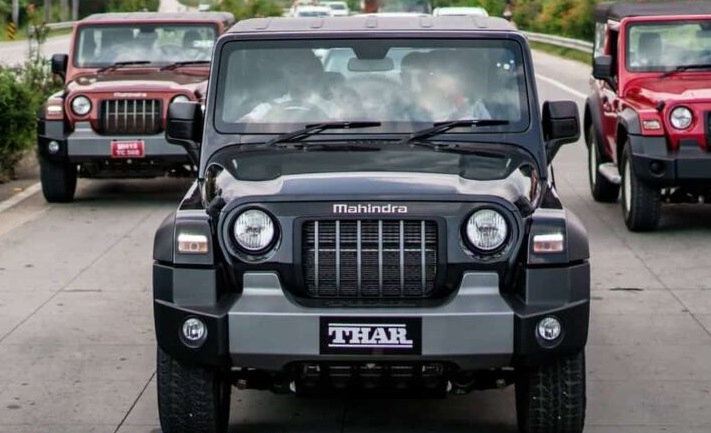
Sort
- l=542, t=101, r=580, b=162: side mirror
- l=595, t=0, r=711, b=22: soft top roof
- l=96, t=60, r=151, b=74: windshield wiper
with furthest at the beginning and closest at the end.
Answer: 1. l=96, t=60, r=151, b=74: windshield wiper
2. l=595, t=0, r=711, b=22: soft top roof
3. l=542, t=101, r=580, b=162: side mirror

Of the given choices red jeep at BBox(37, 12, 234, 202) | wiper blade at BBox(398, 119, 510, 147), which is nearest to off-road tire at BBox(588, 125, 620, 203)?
red jeep at BBox(37, 12, 234, 202)

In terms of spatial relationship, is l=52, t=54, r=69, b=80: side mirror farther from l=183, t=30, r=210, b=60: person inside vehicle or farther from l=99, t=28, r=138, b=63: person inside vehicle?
l=183, t=30, r=210, b=60: person inside vehicle

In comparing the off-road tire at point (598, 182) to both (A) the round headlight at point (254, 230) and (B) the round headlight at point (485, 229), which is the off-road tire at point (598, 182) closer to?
(B) the round headlight at point (485, 229)

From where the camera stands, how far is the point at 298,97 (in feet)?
25.1

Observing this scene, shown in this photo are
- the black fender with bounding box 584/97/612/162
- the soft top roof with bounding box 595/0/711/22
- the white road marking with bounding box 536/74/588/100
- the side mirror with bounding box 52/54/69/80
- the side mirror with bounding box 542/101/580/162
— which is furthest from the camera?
the white road marking with bounding box 536/74/588/100

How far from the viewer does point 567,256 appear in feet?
20.9

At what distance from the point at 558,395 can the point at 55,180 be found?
8.89 m

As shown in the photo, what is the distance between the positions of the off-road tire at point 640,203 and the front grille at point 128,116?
13.8 feet

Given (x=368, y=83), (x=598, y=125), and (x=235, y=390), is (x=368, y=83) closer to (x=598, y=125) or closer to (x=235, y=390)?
(x=235, y=390)

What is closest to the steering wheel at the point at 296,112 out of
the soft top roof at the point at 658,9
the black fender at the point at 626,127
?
the black fender at the point at 626,127

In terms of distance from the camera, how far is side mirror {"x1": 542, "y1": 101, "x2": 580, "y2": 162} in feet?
25.3

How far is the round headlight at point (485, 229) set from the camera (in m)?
6.41

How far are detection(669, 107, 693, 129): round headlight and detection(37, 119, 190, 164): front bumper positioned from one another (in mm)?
4321

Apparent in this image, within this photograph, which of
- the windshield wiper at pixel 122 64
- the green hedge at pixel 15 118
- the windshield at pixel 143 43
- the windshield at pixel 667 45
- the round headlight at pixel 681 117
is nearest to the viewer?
the round headlight at pixel 681 117
